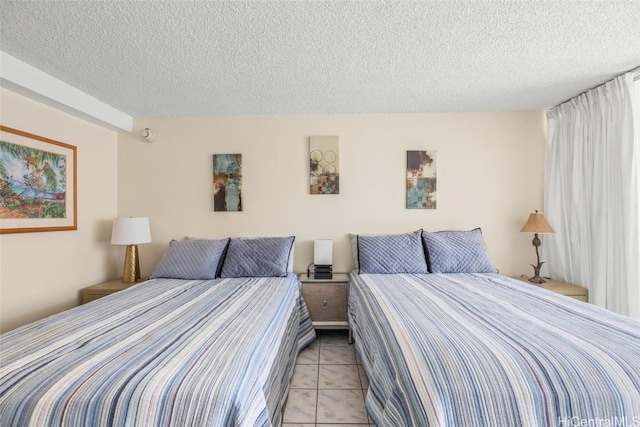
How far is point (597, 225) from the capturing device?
7.76 ft

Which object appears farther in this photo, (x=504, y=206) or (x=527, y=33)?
(x=504, y=206)

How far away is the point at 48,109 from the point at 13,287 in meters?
1.43

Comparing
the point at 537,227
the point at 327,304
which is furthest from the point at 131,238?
the point at 537,227

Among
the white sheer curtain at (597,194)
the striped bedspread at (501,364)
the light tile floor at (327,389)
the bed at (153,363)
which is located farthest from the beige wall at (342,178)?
the striped bedspread at (501,364)

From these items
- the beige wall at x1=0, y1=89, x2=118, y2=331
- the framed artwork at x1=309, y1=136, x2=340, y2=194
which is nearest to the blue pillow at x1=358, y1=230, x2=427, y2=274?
the framed artwork at x1=309, y1=136, x2=340, y2=194

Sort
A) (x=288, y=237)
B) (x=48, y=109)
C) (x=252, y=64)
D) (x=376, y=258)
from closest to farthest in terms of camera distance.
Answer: (x=252, y=64)
(x=48, y=109)
(x=376, y=258)
(x=288, y=237)

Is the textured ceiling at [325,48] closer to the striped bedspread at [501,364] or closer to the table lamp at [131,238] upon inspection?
the table lamp at [131,238]

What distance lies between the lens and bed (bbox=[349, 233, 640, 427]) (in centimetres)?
90

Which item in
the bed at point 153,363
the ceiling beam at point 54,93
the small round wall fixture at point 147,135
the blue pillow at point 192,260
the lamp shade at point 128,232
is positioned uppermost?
the ceiling beam at point 54,93

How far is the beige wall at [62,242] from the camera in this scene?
6.70ft

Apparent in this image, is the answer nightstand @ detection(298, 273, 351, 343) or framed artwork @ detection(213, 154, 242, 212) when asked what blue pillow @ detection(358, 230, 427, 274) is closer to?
nightstand @ detection(298, 273, 351, 343)

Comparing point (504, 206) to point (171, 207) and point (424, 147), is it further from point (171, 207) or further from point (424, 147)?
point (171, 207)

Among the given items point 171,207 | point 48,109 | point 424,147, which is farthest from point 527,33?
point 48,109

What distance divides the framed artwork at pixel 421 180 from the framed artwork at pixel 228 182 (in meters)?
1.83
